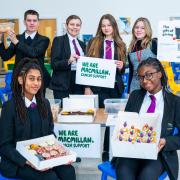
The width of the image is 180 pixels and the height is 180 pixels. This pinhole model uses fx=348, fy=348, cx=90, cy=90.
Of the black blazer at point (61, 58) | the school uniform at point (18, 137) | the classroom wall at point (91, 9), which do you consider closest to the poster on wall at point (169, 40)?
the black blazer at point (61, 58)

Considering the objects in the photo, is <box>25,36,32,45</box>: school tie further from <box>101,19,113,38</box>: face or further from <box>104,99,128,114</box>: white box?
<box>104,99,128,114</box>: white box

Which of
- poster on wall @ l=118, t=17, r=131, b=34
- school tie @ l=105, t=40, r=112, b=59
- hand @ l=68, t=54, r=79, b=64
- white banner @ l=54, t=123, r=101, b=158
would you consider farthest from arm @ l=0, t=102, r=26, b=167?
poster on wall @ l=118, t=17, r=131, b=34

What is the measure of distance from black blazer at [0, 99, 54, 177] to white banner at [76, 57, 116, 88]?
1215 mm

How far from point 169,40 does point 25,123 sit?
6.95ft

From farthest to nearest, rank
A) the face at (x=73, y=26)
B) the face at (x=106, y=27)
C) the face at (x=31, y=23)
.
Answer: the face at (x=31, y=23) → the face at (x=73, y=26) → the face at (x=106, y=27)

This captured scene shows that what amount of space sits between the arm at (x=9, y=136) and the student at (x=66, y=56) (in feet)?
4.08

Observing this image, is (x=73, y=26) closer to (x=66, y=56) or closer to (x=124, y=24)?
(x=66, y=56)

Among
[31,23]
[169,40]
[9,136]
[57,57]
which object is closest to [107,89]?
[57,57]

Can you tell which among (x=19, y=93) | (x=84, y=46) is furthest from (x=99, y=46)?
(x=19, y=93)

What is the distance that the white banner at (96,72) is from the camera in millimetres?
3463

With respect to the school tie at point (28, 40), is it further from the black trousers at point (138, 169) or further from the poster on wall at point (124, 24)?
the poster on wall at point (124, 24)

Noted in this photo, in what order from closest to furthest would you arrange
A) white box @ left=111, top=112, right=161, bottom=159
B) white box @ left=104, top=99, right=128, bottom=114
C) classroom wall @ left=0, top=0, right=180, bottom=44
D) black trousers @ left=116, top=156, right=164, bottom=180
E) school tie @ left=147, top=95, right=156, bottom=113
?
white box @ left=111, top=112, right=161, bottom=159, black trousers @ left=116, top=156, right=164, bottom=180, school tie @ left=147, top=95, right=156, bottom=113, white box @ left=104, top=99, right=128, bottom=114, classroom wall @ left=0, top=0, right=180, bottom=44

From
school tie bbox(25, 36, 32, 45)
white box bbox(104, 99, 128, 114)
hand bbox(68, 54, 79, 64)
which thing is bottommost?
white box bbox(104, 99, 128, 114)

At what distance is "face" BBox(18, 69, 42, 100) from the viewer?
246 cm
